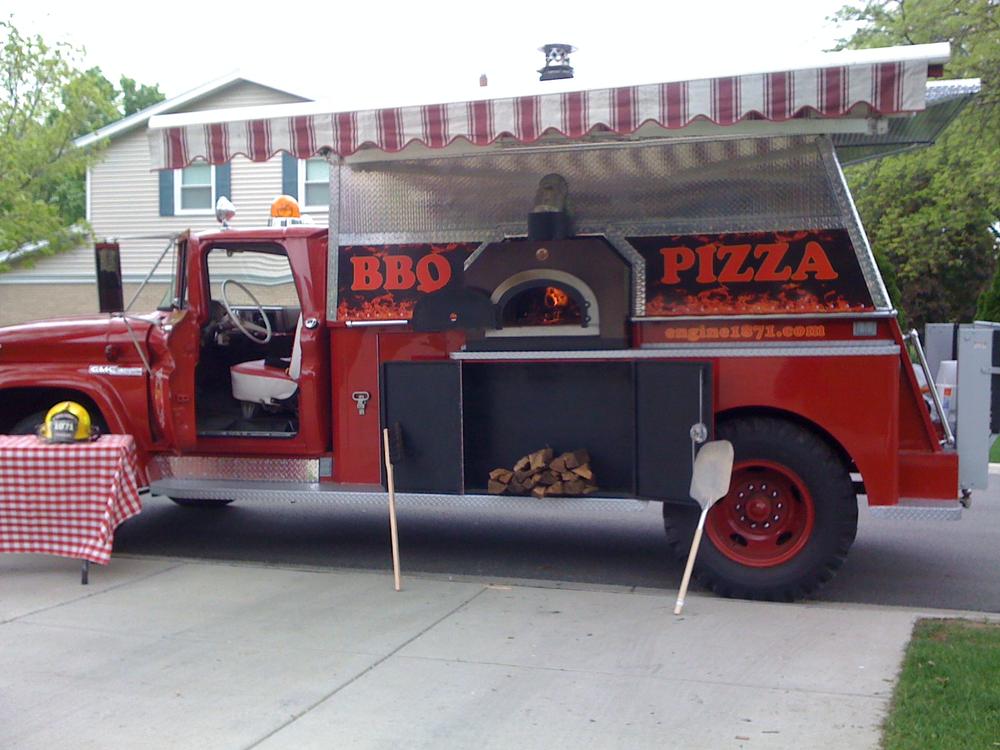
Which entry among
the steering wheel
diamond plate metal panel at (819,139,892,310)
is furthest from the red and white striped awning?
the steering wheel

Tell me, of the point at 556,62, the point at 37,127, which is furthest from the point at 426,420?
the point at 37,127

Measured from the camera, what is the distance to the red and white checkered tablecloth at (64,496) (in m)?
7.02

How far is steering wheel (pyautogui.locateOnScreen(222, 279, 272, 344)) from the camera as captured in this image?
8070 millimetres

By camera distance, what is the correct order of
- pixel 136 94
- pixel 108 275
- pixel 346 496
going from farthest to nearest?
pixel 136 94 → pixel 108 275 → pixel 346 496

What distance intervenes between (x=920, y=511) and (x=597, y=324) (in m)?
2.20

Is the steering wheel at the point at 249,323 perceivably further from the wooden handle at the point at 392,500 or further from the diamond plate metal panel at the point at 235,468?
the wooden handle at the point at 392,500

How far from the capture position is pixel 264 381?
7.95 metres

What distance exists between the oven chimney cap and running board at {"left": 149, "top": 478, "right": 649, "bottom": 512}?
8.90ft

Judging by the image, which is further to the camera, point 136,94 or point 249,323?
point 136,94

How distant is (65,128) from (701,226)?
13.9 metres

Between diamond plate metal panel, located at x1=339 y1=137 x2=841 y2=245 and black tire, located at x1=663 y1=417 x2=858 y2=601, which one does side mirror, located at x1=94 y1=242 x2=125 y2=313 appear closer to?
diamond plate metal panel, located at x1=339 y1=137 x2=841 y2=245

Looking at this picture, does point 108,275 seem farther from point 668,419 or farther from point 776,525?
point 776,525

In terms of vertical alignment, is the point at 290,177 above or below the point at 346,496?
above

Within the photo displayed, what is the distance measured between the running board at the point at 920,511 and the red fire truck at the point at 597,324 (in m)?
0.02
